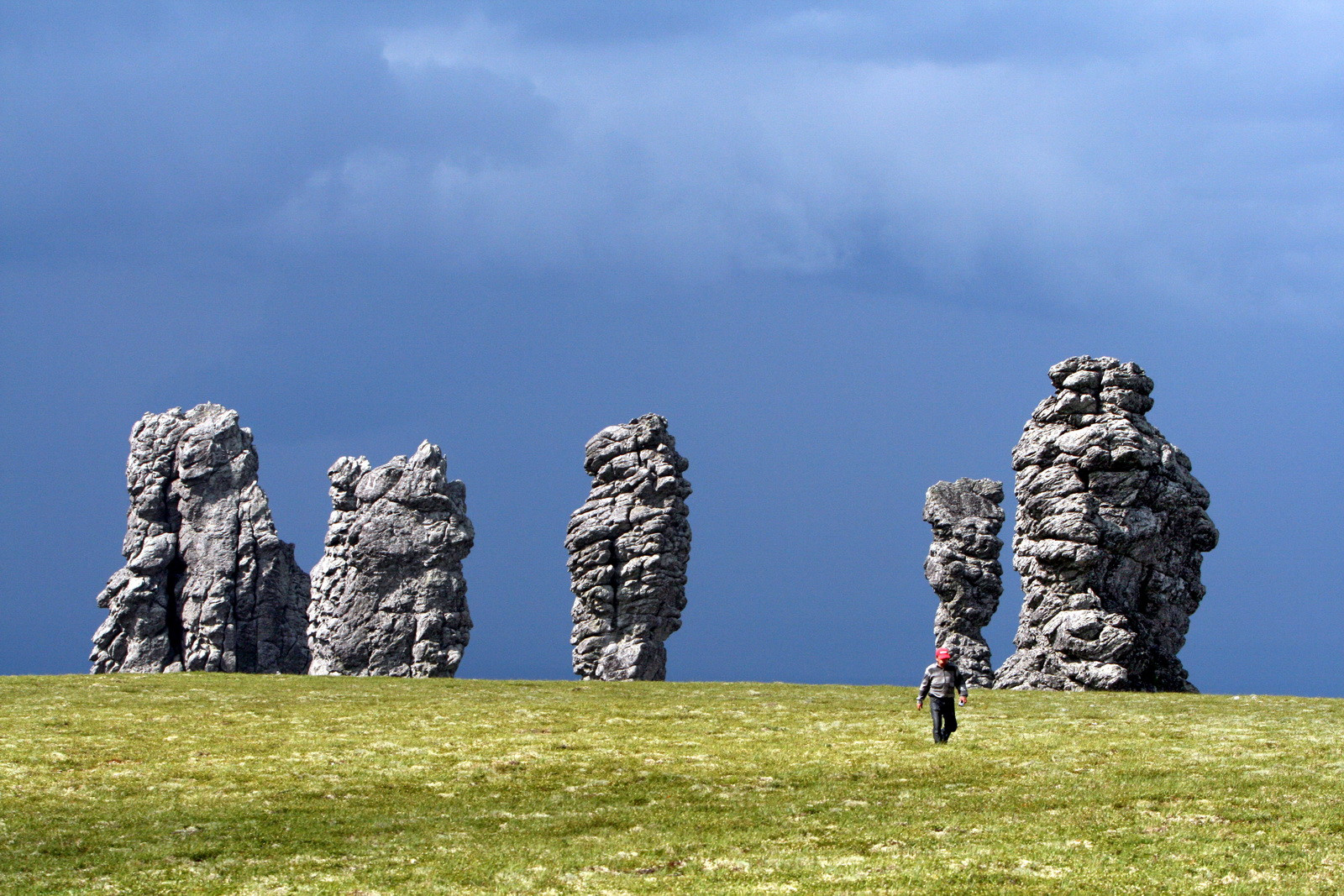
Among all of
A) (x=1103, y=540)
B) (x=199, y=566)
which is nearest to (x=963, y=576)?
(x=1103, y=540)

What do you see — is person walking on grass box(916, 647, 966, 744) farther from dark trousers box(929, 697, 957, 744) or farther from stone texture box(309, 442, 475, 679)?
stone texture box(309, 442, 475, 679)

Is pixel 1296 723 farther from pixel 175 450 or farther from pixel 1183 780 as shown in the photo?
pixel 175 450

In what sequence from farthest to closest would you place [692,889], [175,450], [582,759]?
[175,450], [582,759], [692,889]

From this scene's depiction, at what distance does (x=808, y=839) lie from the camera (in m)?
26.6

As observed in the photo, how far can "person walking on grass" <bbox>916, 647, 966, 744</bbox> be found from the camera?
39219 mm

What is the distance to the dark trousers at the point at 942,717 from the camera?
3950cm

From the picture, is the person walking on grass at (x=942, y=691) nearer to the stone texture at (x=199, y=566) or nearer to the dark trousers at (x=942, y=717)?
the dark trousers at (x=942, y=717)

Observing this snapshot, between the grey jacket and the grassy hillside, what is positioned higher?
the grey jacket

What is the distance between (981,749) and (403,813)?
1685 centimetres

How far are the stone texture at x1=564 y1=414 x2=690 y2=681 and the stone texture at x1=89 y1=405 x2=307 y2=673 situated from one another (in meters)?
22.2

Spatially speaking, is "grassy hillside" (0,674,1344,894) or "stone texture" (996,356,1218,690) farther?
"stone texture" (996,356,1218,690)

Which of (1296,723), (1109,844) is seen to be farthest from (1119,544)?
(1109,844)

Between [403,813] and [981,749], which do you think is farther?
[981,749]

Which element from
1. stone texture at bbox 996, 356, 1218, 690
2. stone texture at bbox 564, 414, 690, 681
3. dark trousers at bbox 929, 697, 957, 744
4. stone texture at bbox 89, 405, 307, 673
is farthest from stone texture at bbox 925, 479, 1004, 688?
stone texture at bbox 89, 405, 307, 673
